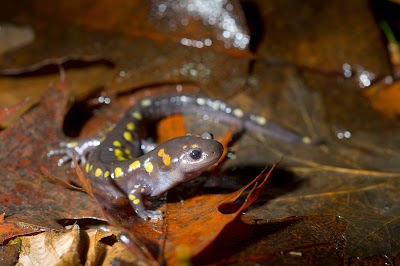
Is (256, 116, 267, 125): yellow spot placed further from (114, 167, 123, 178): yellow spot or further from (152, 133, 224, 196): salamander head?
(114, 167, 123, 178): yellow spot

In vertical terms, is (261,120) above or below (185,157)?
below

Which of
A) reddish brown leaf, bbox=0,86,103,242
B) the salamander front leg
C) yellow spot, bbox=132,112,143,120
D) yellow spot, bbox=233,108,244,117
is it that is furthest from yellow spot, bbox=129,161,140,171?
yellow spot, bbox=233,108,244,117

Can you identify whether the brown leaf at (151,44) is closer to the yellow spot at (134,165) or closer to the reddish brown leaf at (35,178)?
the reddish brown leaf at (35,178)

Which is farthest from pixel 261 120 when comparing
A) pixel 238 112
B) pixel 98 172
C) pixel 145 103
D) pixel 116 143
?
pixel 98 172

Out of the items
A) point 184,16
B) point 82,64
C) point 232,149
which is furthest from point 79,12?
point 232,149

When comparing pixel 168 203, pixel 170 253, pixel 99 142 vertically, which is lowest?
pixel 99 142

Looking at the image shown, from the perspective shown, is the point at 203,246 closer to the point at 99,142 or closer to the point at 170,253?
the point at 170,253

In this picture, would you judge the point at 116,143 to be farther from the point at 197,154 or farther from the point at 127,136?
the point at 197,154
